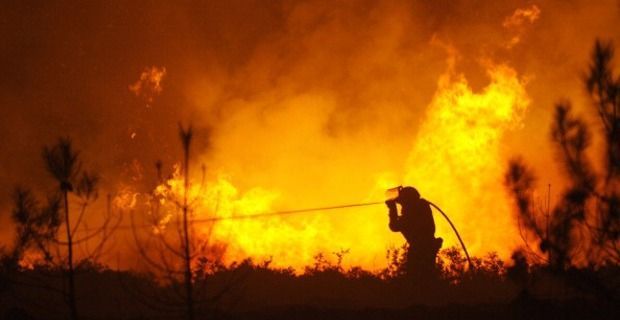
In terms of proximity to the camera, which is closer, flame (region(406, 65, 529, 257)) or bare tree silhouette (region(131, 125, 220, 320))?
bare tree silhouette (region(131, 125, 220, 320))

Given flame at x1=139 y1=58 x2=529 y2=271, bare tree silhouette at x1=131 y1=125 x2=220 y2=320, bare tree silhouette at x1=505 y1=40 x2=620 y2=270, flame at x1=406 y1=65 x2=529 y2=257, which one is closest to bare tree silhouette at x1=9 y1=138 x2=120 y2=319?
bare tree silhouette at x1=131 y1=125 x2=220 y2=320

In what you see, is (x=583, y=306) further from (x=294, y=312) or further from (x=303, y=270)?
(x=303, y=270)

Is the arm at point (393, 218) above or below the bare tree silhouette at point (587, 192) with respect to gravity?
above

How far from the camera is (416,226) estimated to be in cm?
1984

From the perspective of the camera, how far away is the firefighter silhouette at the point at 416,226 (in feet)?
65.0

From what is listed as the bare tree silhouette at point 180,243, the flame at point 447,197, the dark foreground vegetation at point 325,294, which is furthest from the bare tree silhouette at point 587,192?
the flame at point 447,197

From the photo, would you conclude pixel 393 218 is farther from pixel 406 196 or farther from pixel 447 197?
pixel 447 197

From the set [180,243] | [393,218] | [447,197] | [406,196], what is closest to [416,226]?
[393,218]

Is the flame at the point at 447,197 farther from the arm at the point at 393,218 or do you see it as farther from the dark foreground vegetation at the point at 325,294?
the arm at the point at 393,218

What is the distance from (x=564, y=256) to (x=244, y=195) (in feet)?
62.5

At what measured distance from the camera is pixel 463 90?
2952 cm

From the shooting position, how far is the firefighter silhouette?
19.8m

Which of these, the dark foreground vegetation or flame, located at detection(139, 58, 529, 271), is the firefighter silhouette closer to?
the dark foreground vegetation

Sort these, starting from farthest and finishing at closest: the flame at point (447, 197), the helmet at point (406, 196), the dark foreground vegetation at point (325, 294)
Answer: the flame at point (447, 197) → the helmet at point (406, 196) → the dark foreground vegetation at point (325, 294)
